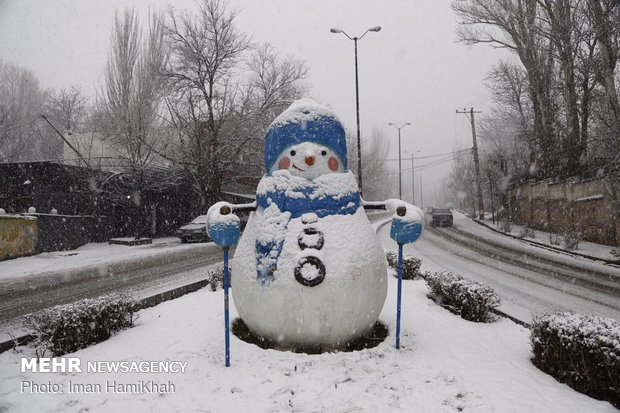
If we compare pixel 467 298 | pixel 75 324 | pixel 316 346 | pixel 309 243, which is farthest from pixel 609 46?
pixel 75 324

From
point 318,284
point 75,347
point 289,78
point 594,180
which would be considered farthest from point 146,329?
point 289,78

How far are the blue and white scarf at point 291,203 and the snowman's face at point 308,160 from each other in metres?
0.08

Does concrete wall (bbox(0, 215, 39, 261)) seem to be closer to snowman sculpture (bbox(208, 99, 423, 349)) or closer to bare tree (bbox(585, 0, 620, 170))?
snowman sculpture (bbox(208, 99, 423, 349))

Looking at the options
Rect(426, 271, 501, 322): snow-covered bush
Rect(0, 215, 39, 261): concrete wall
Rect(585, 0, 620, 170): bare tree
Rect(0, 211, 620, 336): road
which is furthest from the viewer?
Rect(585, 0, 620, 170): bare tree

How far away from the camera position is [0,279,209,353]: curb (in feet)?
15.4

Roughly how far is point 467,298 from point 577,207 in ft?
54.3

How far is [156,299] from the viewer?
7.09m

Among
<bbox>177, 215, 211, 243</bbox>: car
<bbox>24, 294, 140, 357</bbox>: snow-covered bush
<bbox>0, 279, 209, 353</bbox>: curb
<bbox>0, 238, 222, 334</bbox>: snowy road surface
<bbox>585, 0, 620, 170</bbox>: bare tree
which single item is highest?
<bbox>585, 0, 620, 170</bbox>: bare tree

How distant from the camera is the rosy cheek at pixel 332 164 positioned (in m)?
A: 4.75

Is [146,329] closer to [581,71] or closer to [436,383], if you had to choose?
[436,383]

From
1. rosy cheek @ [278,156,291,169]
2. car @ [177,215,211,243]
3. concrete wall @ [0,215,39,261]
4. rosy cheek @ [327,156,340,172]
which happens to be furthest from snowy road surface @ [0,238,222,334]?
rosy cheek @ [327,156,340,172]

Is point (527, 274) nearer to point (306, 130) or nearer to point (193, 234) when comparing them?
point (306, 130)

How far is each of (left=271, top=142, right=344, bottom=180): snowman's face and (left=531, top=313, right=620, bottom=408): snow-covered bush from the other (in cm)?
311

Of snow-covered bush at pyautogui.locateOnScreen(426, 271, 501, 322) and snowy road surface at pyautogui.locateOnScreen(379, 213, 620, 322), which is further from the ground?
snow-covered bush at pyautogui.locateOnScreen(426, 271, 501, 322)
